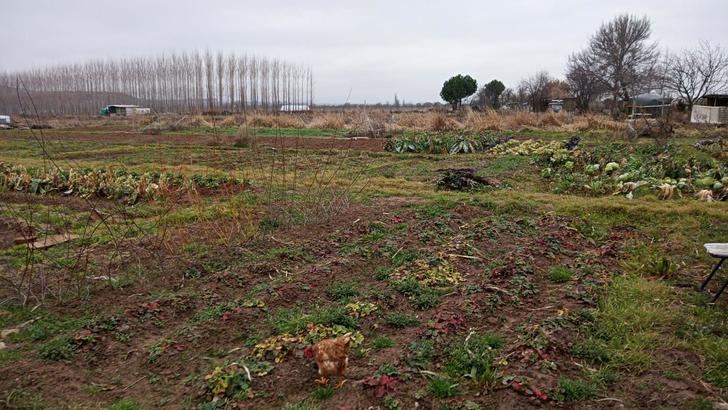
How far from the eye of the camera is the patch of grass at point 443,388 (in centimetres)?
248

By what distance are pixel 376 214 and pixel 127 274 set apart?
9.74 ft

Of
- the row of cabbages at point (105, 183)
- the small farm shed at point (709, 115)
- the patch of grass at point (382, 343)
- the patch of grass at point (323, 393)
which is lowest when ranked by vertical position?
the patch of grass at point (323, 393)

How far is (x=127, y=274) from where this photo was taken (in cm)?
413

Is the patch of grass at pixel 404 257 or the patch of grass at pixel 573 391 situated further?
the patch of grass at pixel 404 257

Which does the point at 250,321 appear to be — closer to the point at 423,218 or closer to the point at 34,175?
the point at 423,218

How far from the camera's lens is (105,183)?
7.55 m

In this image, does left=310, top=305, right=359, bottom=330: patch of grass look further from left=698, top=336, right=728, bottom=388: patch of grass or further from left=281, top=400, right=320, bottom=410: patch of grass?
left=698, top=336, right=728, bottom=388: patch of grass

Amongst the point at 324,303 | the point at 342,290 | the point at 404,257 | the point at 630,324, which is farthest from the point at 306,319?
the point at 630,324

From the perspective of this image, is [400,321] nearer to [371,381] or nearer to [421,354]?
[421,354]

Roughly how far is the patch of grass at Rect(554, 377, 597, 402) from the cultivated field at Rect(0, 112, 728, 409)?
0.03 ft

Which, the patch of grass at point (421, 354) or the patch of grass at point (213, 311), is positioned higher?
A: the patch of grass at point (213, 311)

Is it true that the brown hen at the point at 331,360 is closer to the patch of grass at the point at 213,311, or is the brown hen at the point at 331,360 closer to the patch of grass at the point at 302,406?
the patch of grass at the point at 302,406

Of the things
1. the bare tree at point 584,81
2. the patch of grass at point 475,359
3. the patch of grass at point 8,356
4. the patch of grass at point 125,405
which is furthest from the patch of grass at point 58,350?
the bare tree at point 584,81

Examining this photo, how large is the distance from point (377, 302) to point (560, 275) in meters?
1.63
